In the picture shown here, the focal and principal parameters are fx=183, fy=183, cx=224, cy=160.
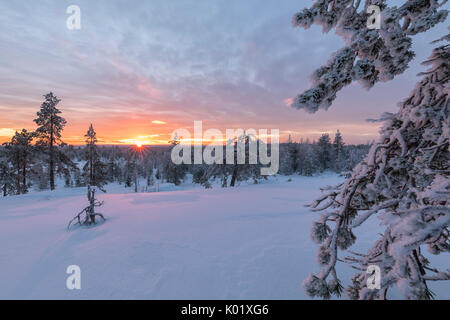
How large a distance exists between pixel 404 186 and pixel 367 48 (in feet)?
5.22

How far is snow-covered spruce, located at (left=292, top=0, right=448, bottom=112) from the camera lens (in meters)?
1.85

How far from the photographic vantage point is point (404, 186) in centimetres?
200

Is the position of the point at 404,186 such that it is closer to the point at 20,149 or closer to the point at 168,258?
the point at 168,258

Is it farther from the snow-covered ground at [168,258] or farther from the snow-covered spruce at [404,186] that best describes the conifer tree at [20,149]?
the snow-covered spruce at [404,186]

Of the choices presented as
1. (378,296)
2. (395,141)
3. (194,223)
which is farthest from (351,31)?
(194,223)

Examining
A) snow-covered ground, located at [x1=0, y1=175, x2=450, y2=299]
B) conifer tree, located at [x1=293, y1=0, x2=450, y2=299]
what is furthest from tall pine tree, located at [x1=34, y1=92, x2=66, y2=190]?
conifer tree, located at [x1=293, y1=0, x2=450, y2=299]

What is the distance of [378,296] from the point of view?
1.75 metres

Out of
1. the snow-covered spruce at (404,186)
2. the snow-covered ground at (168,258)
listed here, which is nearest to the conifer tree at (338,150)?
the snow-covered ground at (168,258)

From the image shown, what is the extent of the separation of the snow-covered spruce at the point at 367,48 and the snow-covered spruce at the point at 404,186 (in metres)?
0.33

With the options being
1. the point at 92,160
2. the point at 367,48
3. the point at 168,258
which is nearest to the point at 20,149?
the point at 92,160

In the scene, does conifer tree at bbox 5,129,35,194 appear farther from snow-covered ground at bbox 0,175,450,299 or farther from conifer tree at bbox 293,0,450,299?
conifer tree at bbox 293,0,450,299

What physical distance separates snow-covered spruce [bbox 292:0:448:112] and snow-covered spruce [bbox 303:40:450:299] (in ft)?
1.08

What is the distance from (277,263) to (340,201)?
2.16 m

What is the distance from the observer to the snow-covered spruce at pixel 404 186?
57.8 inches
